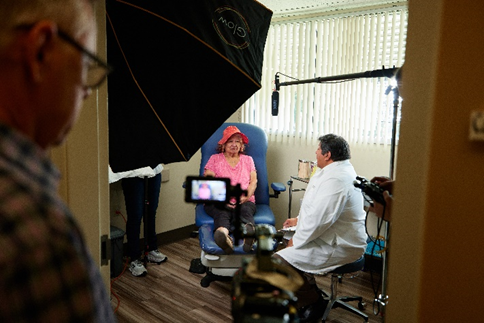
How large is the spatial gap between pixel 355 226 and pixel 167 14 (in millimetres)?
1826

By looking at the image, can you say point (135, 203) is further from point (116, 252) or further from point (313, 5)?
point (313, 5)

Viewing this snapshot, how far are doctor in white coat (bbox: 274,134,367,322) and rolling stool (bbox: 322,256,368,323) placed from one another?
0.05 metres

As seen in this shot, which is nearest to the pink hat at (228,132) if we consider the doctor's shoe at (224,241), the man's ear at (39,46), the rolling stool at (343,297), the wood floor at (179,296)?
the doctor's shoe at (224,241)

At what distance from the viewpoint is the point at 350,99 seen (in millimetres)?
3676

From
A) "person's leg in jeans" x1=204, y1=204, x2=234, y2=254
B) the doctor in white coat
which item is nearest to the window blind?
the doctor in white coat

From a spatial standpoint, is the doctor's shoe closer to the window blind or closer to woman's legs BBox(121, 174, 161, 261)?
woman's legs BBox(121, 174, 161, 261)

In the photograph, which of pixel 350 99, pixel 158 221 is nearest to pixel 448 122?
pixel 350 99

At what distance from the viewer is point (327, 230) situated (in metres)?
2.59

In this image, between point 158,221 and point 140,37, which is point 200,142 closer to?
point 140,37

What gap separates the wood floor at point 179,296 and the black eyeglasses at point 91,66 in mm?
2347

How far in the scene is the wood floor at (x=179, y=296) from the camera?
2.73m

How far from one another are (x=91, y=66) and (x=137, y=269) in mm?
3048

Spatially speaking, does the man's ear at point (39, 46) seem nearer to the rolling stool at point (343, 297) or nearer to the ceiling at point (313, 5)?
the rolling stool at point (343, 297)

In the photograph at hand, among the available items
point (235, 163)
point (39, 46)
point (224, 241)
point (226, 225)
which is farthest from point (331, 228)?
point (39, 46)
